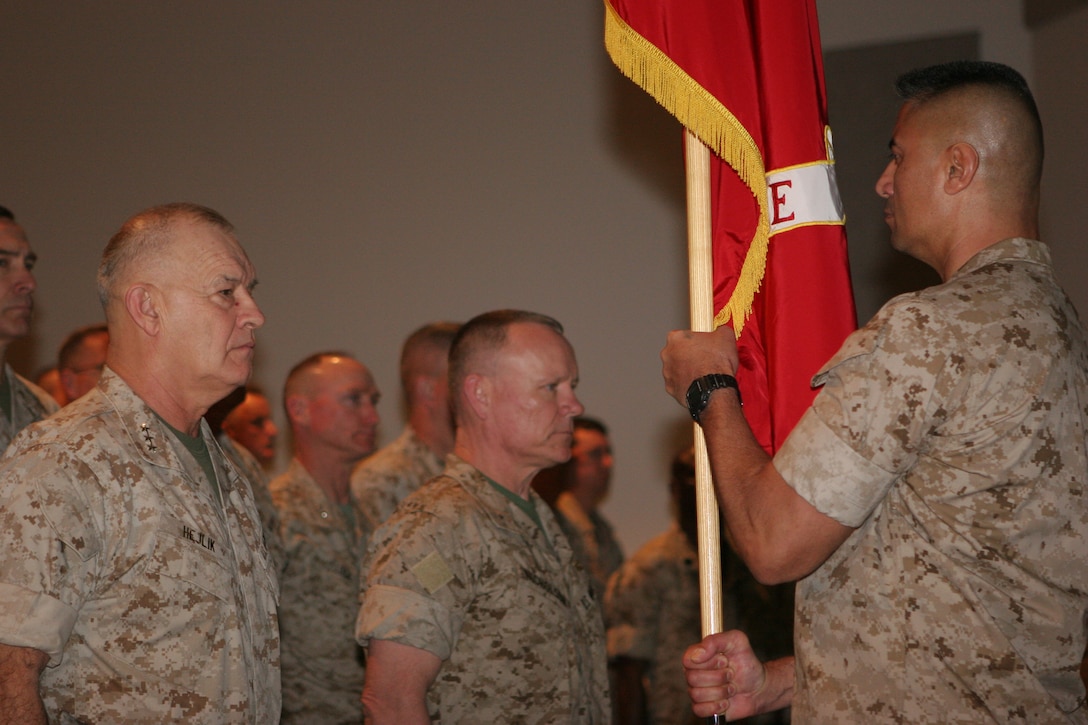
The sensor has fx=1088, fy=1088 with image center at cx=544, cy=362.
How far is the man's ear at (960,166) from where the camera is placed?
193 cm

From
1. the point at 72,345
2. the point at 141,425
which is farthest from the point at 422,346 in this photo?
the point at 141,425

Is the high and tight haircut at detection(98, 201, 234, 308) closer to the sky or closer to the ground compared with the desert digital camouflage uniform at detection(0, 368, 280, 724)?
closer to the sky

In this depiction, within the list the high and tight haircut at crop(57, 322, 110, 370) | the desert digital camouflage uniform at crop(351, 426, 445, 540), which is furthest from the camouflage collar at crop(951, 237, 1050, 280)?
the high and tight haircut at crop(57, 322, 110, 370)

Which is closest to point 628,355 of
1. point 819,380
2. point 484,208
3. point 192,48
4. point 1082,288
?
point 484,208

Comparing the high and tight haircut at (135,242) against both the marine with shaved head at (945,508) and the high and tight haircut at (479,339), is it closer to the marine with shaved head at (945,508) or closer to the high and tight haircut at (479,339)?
the high and tight haircut at (479,339)

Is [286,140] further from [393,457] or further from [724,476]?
[724,476]

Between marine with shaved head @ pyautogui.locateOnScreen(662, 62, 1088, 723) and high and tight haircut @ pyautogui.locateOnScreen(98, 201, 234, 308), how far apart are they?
1.19 meters

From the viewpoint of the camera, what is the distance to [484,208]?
6980mm

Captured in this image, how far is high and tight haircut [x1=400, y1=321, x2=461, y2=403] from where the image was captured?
505 centimetres

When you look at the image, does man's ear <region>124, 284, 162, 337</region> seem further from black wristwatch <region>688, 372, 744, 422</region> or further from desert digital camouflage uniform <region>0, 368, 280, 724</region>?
black wristwatch <region>688, 372, 744, 422</region>

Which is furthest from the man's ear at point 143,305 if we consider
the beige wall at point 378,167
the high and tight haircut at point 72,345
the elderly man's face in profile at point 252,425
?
the beige wall at point 378,167

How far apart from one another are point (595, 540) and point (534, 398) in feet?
11.1

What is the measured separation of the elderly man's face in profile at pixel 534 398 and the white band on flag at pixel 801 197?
0.89m

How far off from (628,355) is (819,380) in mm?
4919
